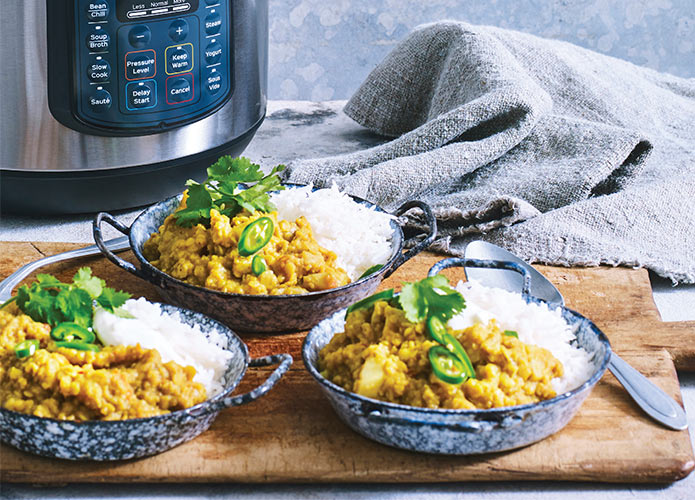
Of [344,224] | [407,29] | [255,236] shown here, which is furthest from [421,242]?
[407,29]

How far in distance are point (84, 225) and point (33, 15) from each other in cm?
43

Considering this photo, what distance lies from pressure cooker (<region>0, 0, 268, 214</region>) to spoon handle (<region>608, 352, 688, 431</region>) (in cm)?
84

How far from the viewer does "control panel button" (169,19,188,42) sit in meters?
1.51

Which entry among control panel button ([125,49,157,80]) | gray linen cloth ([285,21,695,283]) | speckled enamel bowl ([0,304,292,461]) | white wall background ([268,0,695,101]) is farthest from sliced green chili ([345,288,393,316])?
white wall background ([268,0,695,101])

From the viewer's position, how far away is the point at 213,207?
1.39m

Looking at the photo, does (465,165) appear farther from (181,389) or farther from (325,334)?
(181,389)

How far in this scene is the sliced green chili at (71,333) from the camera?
105cm

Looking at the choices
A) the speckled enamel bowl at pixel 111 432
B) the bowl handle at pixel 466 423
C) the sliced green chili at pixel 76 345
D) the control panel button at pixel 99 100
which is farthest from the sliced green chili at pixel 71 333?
the control panel button at pixel 99 100

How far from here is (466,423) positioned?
3.20 feet

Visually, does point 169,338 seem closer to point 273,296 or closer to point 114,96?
point 273,296

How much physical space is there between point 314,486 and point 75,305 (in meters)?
0.35

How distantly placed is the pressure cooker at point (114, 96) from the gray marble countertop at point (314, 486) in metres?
0.07

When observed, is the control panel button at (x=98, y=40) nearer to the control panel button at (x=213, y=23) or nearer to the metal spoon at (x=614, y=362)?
the control panel button at (x=213, y=23)

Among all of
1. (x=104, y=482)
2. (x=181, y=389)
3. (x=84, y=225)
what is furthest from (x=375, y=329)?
(x=84, y=225)
